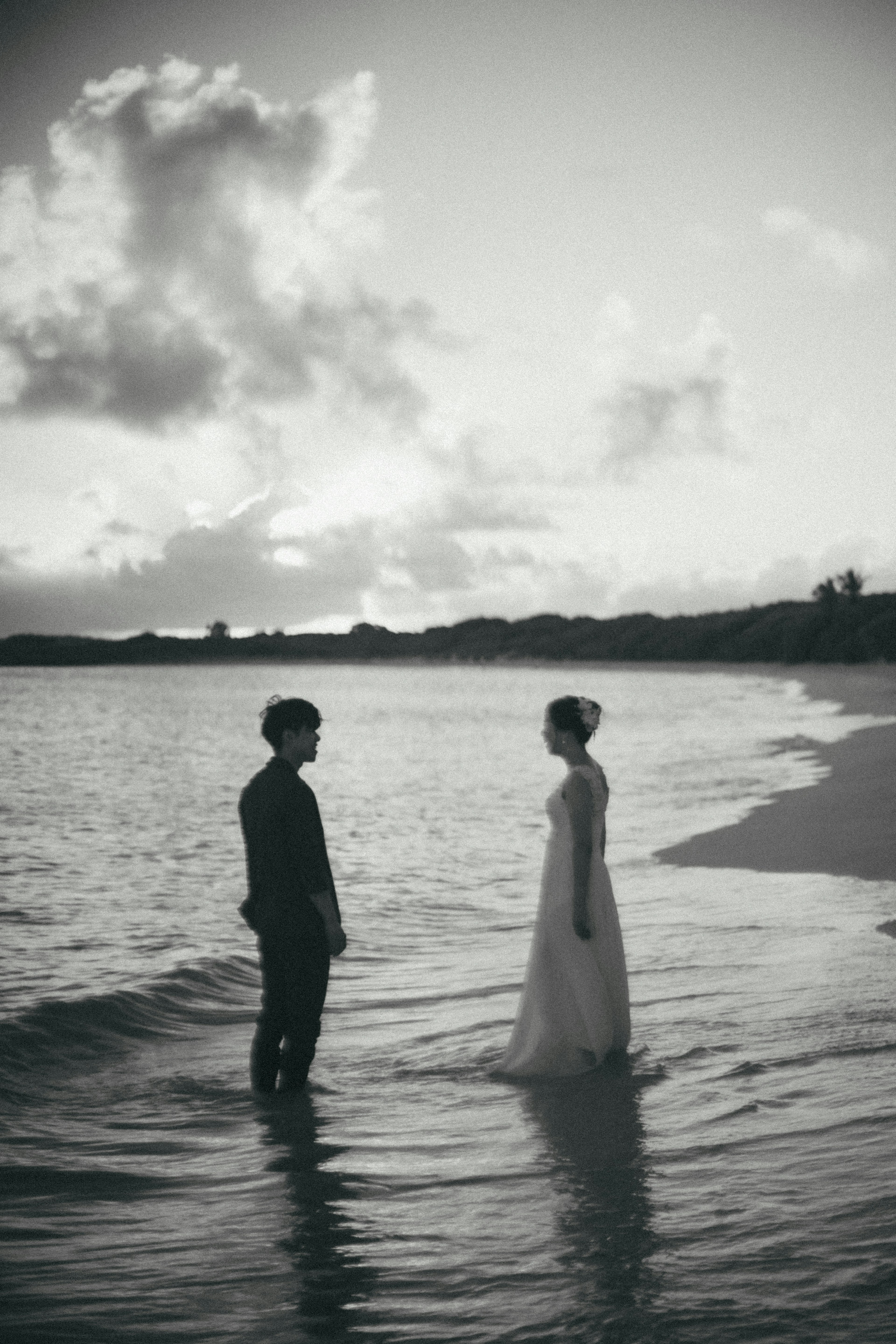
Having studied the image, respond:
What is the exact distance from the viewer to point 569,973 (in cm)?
646

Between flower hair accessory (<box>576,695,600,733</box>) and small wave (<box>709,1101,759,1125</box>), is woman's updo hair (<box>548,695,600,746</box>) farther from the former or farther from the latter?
small wave (<box>709,1101,759,1125</box>)

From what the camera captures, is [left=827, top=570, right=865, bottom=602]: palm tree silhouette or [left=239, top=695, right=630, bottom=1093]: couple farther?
[left=827, top=570, right=865, bottom=602]: palm tree silhouette

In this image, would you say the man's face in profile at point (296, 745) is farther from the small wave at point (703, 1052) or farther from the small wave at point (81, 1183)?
the small wave at point (703, 1052)

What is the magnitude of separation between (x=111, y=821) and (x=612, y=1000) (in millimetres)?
17079

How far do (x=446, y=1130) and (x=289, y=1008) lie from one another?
96 centimetres

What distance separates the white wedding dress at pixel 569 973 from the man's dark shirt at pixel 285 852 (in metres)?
1.29

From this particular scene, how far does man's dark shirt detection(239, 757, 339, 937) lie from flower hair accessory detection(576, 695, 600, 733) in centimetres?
155

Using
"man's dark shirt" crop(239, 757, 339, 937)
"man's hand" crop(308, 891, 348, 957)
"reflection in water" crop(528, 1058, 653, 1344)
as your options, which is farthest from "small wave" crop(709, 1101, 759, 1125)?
"man's dark shirt" crop(239, 757, 339, 937)

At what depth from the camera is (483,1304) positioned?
405 centimetres

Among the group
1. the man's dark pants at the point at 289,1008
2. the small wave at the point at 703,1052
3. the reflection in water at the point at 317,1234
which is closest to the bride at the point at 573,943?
the small wave at the point at 703,1052

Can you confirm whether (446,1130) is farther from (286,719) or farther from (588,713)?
(588,713)

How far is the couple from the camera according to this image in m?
5.87

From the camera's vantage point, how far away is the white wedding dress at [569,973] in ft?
21.2

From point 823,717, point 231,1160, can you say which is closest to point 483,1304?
point 231,1160
